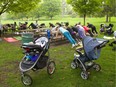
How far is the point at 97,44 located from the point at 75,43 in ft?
13.8

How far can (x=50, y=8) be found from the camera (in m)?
61.5

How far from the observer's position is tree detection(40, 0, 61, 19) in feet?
194

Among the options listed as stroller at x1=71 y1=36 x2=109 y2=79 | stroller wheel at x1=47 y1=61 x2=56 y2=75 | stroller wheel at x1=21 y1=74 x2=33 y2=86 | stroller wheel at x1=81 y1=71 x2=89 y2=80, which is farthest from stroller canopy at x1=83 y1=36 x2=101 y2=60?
stroller wheel at x1=21 y1=74 x2=33 y2=86

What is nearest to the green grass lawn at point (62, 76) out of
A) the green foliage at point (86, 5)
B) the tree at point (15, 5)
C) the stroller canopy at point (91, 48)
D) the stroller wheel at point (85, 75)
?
the stroller wheel at point (85, 75)

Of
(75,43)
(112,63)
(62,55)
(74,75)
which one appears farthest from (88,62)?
(75,43)

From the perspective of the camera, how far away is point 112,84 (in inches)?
186

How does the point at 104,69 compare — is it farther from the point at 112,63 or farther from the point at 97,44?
the point at 97,44

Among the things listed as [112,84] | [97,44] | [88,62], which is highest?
[97,44]

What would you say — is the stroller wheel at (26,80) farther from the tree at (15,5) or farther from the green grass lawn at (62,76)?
the tree at (15,5)

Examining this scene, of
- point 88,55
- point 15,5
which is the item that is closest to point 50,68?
point 88,55

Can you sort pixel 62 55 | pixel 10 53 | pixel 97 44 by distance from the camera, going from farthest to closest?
pixel 10 53 < pixel 62 55 < pixel 97 44

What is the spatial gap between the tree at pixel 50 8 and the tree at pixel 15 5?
1790 inches

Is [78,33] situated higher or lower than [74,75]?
higher

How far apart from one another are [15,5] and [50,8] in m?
49.0
